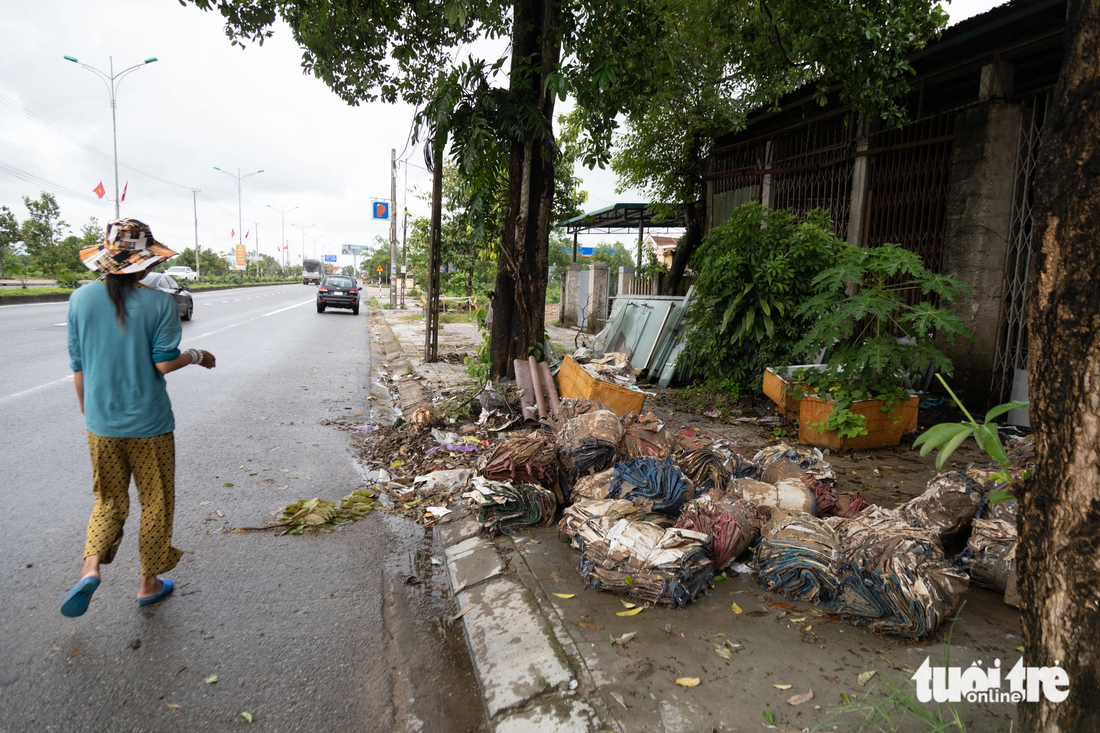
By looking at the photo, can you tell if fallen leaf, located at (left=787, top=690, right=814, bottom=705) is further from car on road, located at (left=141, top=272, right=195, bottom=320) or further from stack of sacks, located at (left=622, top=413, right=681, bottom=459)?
car on road, located at (left=141, top=272, right=195, bottom=320)

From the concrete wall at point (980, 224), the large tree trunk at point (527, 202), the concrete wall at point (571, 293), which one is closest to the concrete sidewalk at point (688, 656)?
the large tree trunk at point (527, 202)

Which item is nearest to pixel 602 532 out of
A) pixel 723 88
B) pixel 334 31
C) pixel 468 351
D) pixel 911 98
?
pixel 911 98

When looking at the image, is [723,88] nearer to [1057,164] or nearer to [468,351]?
[468,351]

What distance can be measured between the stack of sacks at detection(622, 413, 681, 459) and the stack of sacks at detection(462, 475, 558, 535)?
0.72 m

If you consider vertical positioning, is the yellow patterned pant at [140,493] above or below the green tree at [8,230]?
below

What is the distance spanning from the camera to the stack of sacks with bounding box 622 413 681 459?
4.57 meters

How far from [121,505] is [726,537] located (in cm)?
304

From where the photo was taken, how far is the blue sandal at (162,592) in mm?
3066

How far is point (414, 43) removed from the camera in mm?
9078

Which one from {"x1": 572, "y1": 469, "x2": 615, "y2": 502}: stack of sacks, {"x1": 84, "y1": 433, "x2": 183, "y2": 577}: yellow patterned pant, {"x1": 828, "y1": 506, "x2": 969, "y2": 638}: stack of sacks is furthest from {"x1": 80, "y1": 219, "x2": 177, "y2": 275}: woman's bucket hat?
{"x1": 828, "y1": 506, "x2": 969, "y2": 638}: stack of sacks

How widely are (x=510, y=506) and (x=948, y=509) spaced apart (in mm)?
2542

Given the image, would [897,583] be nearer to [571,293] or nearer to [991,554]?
[991,554]

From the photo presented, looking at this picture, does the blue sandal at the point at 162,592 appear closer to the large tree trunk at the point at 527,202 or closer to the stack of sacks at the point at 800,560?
the stack of sacks at the point at 800,560

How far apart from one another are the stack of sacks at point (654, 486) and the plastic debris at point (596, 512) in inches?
3.9
